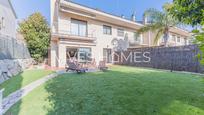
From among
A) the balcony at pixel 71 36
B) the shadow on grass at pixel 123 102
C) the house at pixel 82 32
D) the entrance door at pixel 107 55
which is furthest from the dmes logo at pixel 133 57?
the shadow on grass at pixel 123 102

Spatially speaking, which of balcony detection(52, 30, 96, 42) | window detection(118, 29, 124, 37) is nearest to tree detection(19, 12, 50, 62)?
balcony detection(52, 30, 96, 42)

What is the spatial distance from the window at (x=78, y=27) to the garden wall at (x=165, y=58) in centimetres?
650

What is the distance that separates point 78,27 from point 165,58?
11.5 meters

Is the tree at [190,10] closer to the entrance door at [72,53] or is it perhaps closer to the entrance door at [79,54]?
the entrance door at [79,54]

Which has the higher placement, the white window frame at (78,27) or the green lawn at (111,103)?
the white window frame at (78,27)

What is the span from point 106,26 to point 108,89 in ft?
59.5

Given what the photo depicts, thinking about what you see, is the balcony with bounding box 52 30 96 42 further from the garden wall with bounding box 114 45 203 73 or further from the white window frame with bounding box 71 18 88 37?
the garden wall with bounding box 114 45 203 73

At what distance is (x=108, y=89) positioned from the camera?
6.86 metres

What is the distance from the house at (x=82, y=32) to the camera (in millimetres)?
18703

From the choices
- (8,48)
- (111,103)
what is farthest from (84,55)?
(111,103)

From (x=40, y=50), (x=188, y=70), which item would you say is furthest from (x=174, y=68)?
(x=40, y=50)

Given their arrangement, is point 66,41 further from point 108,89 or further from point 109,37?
point 108,89

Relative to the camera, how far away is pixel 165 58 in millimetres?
17297

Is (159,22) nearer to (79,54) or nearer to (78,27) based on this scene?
(78,27)
